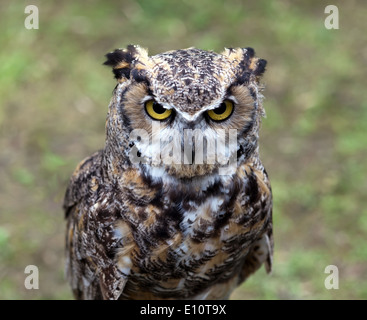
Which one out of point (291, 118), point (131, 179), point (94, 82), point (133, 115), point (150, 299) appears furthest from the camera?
point (94, 82)

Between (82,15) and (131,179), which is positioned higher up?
(82,15)

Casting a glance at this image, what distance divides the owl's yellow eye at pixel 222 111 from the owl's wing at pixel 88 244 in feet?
2.08

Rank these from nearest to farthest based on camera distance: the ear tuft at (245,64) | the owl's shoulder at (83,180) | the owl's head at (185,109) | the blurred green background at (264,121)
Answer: the owl's head at (185,109) < the ear tuft at (245,64) < the owl's shoulder at (83,180) < the blurred green background at (264,121)

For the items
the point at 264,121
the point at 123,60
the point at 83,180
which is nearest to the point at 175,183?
the point at 123,60

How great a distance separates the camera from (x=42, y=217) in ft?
14.3

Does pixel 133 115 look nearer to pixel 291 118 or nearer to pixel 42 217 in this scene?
pixel 42 217

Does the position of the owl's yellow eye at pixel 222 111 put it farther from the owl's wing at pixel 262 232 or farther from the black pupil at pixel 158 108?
the owl's wing at pixel 262 232

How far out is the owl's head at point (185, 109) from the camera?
187 cm

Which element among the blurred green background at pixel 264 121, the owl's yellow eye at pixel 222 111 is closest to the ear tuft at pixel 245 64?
the owl's yellow eye at pixel 222 111

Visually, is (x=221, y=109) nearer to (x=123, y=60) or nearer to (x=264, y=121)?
(x=123, y=60)
